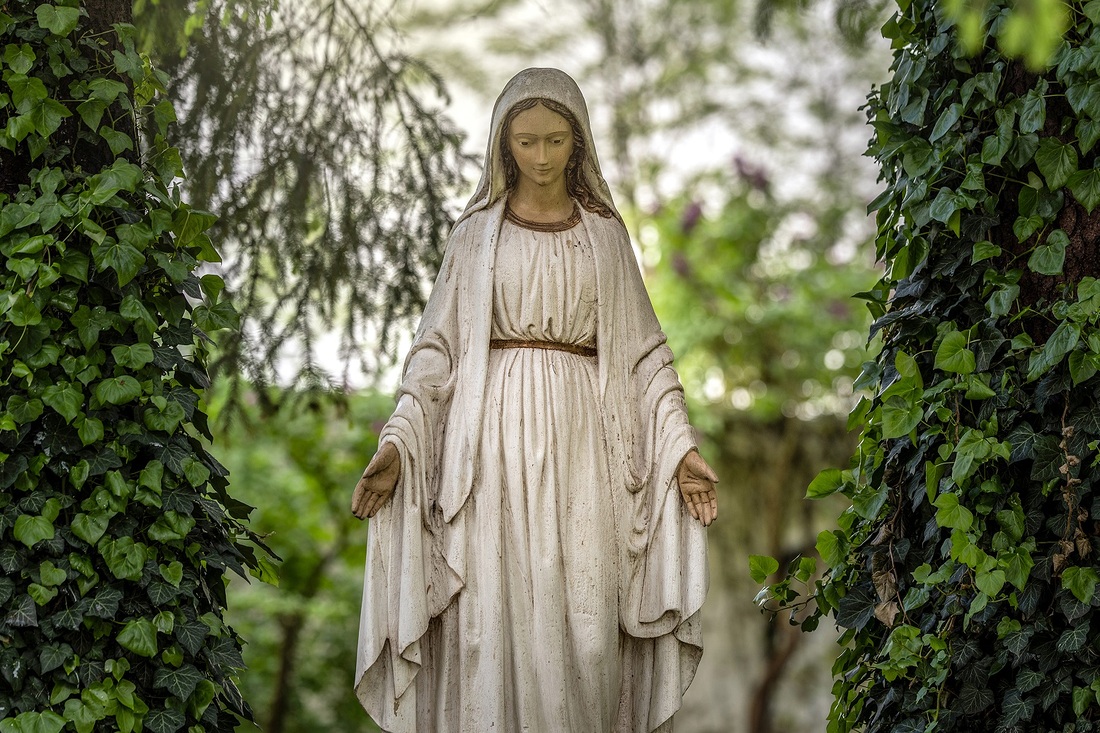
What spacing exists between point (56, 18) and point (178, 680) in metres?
1.96

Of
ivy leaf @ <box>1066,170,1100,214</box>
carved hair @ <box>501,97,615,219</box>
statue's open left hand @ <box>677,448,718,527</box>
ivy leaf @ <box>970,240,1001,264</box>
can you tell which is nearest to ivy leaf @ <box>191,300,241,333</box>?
carved hair @ <box>501,97,615,219</box>

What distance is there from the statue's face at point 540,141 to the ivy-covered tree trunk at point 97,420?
1.04m

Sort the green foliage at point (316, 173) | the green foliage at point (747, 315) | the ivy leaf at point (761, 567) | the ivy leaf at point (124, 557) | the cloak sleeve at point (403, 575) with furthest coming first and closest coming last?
the green foliage at point (747, 315)
the green foliage at point (316, 173)
the ivy leaf at point (761, 567)
the cloak sleeve at point (403, 575)
the ivy leaf at point (124, 557)

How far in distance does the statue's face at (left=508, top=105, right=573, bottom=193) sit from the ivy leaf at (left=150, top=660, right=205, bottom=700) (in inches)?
73.9

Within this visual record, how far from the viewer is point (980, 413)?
4117 millimetres

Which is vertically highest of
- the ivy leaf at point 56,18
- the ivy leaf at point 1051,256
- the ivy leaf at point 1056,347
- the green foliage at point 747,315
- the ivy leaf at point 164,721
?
the green foliage at point 747,315

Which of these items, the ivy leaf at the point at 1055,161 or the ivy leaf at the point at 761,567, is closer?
the ivy leaf at the point at 1055,161

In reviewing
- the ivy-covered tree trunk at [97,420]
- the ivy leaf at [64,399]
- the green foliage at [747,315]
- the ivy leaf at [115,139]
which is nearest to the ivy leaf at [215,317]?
the ivy-covered tree trunk at [97,420]

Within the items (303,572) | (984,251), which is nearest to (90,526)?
(984,251)

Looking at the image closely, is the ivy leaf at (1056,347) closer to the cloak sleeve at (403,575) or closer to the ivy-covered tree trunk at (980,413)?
the ivy-covered tree trunk at (980,413)

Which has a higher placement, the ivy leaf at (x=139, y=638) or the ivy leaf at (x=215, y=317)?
the ivy leaf at (x=215, y=317)

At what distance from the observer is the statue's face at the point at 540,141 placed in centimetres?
436

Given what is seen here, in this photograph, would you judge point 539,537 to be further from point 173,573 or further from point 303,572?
point 303,572

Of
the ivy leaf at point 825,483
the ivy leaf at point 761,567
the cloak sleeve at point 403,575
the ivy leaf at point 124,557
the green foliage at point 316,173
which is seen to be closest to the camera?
the ivy leaf at point 124,557
